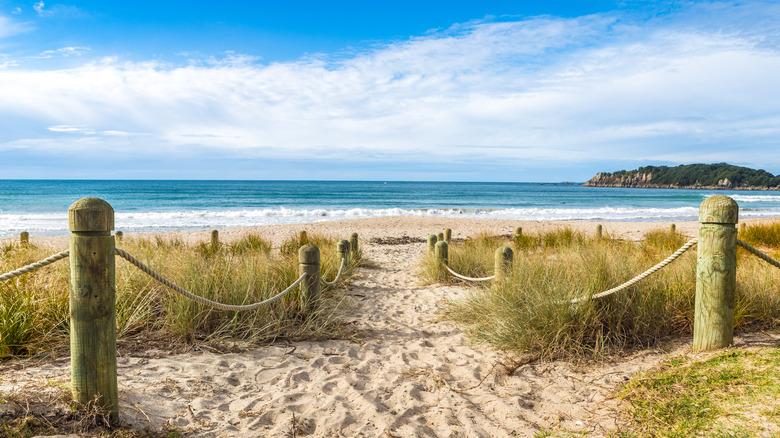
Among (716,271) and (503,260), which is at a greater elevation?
(716,271)

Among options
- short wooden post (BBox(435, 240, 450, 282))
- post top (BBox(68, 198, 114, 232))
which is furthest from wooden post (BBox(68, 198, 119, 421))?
short wooden post (BBox(435, 240, 450, 282))

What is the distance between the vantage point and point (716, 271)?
11.3 ft

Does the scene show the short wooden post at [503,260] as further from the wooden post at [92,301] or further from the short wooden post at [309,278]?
the wooden post at [92,301]

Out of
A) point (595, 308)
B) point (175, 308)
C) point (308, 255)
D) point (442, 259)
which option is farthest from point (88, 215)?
point (442, 259)

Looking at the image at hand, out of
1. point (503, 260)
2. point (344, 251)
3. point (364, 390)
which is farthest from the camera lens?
point (344, 251)

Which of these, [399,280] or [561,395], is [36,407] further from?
[399,280]

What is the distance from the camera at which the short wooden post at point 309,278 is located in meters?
→ 4.95

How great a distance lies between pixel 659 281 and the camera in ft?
14.5

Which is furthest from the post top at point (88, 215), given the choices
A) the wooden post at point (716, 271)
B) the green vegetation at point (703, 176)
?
the green vegetation at point (703, 176)

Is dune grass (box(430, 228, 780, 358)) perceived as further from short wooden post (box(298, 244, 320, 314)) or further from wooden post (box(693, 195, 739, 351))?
short wooden post (box(298, 244, 320, 314))

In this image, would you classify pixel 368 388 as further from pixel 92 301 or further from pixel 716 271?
pixel 716 271

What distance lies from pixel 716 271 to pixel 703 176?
357 feet

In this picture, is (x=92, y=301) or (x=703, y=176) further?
(x=703, y=176)

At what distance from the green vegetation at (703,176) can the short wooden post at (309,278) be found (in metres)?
103
